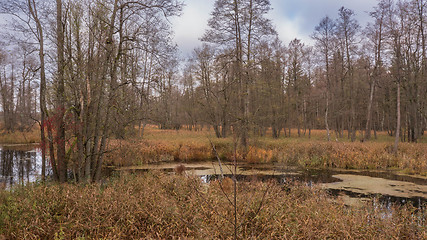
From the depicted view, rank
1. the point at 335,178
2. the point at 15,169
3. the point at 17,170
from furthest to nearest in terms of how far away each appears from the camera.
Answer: the point at 15,169, the point at 17,170, the point at 335,178

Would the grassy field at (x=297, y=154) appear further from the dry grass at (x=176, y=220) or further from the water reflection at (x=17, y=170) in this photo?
the dry grass at (x=176, y=220)

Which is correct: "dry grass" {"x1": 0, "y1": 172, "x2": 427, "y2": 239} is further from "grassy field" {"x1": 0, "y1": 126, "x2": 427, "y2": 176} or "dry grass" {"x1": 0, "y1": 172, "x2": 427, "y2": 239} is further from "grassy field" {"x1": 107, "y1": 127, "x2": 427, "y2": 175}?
"grassy field" {"x1": 107, "y1": 127, "x2": 427, "y2": 175}

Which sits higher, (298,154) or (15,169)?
(298,154)

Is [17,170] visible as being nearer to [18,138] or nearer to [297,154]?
[18,138]

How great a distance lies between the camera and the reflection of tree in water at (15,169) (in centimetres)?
975

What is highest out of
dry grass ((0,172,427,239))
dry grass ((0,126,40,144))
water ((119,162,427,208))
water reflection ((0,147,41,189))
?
dry grass ((0,126,40,144))

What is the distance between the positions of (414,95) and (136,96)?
1946 cm

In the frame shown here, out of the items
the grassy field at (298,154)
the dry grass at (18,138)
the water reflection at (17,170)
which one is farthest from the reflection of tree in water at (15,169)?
the dry grass at (18,138)

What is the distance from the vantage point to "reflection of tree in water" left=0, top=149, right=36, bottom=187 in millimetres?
9750

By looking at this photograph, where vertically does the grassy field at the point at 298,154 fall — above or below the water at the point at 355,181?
above

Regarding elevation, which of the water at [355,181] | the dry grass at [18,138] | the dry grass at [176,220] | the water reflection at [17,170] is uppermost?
the dry grass at [18,138]

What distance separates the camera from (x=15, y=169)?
11828mm

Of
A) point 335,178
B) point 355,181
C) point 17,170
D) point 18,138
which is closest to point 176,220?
point 355,181

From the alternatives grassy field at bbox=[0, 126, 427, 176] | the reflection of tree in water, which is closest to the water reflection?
the reflection of tree in water
